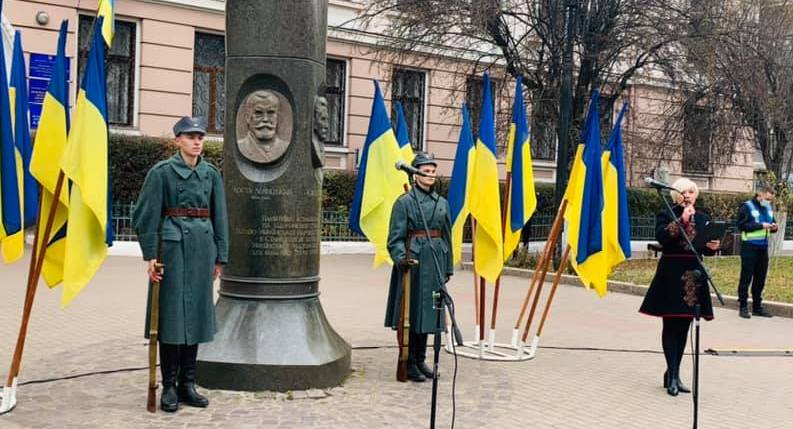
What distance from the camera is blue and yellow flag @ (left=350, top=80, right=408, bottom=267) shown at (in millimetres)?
8875

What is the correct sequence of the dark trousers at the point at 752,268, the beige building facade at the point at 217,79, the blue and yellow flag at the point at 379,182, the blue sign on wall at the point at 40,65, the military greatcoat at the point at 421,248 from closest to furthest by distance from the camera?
the military greatcoat at the point at 421,248 → the blue and yellow flag at the point at 379,182 → the dark trousers at the point at 752,268 → the blue sign on wall at the point at 40,65 → the beige building facade at the point at 217,79

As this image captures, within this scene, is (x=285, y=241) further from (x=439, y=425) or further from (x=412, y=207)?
(x=439, y=425)

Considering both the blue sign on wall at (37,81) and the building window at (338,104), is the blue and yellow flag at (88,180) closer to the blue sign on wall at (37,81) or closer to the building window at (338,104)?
the blue sign on wall at (37,81)

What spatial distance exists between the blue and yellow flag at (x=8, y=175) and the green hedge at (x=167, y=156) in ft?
28.2

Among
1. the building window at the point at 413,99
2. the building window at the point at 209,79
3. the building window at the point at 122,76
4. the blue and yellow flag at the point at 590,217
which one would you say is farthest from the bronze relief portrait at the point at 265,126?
the building window at the point at 413,99

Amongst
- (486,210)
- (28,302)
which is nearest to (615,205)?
(486,210)

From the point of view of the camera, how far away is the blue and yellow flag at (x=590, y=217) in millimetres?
8344

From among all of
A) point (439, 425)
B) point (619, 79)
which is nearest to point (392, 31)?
point (619, 79)

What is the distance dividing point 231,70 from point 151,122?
12.7 metres

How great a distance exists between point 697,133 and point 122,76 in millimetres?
13419

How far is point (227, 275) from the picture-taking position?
7.13m

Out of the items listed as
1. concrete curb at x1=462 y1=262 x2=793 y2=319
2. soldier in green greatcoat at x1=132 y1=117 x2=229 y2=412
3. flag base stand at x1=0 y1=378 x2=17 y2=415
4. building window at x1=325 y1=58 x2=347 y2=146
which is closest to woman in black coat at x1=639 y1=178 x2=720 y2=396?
soldier in green greatcoat at x1=132 y1=117 x2=229 y2=412

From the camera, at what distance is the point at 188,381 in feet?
20.4

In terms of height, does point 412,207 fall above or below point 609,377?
above
